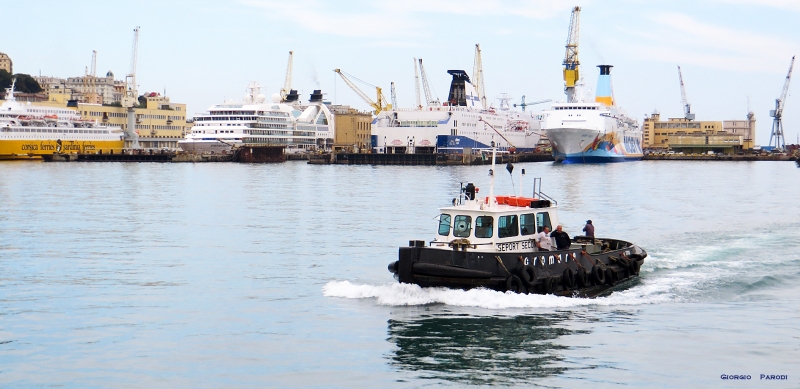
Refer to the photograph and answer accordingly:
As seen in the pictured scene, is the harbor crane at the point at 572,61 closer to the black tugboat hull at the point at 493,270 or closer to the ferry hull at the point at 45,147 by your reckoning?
the ferry hull at the point at 45,147

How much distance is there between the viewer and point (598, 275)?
2502cm

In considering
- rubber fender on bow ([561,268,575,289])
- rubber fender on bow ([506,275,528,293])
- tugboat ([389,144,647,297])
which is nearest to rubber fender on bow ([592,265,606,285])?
tugboat ([389,144,647,297])

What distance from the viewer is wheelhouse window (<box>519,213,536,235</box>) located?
24141 millimetres

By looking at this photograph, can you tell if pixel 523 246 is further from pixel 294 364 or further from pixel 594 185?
pixel 594 185

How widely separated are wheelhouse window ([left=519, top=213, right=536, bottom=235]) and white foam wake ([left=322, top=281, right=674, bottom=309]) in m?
1.96

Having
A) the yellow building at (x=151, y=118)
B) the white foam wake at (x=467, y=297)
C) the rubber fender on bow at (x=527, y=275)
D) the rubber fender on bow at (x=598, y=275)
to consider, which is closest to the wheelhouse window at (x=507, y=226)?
the rubber fender on bow at (x=527, y=275)

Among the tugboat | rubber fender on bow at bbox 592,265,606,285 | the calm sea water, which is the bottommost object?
the calm sea water

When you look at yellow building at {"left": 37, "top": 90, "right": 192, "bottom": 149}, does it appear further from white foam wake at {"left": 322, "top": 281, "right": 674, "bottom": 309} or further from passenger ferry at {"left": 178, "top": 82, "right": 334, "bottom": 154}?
white foam wake at {"left": 322, "top": 281, "right": 674, "bottom": 309}

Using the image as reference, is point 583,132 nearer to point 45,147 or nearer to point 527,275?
point 45,147

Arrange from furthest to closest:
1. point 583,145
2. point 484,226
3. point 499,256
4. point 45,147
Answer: point 45,147, point 583,145, point 484,226, point 499,256

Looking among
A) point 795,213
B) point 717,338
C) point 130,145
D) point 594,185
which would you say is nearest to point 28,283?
point 717,338

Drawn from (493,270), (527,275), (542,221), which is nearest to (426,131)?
(542,221)

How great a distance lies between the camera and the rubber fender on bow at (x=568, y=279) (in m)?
23.9

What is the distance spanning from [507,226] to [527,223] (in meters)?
0.88
